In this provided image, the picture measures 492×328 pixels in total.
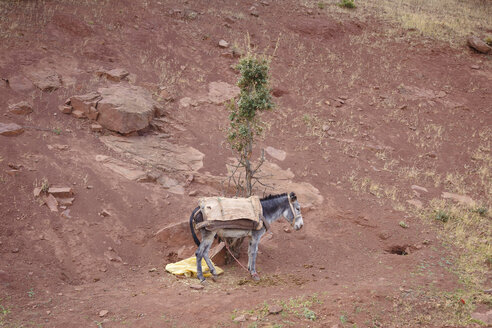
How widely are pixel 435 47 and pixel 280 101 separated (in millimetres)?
12288

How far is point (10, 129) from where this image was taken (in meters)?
10.6

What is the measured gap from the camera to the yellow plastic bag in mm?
8227

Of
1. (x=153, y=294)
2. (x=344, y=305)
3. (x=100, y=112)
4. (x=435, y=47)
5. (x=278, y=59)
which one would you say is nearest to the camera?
(x=344, y=305)

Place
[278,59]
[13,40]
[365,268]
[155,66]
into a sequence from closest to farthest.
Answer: [365,268], [13,40], [155,66], [278,59]

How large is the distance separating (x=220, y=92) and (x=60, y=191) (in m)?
8.97

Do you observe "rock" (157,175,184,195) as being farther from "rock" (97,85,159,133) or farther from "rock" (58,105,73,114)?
"rock" (58,105,73,114)

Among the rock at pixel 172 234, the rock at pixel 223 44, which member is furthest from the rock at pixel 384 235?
the rock at pixel 223 44

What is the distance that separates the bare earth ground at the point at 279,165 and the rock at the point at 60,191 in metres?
0.36

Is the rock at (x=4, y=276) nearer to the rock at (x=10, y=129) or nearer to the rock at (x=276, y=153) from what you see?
the rock at (x=10, y=129)

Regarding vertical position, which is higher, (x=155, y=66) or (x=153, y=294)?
(x=155, y=66)

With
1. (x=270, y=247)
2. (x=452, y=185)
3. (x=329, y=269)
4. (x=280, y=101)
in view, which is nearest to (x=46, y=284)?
(x=270, y=247)

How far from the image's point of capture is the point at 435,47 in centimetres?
2258

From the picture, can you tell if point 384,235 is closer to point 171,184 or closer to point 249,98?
point 249,98

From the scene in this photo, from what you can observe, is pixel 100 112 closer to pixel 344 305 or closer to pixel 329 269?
pixel 329 269
